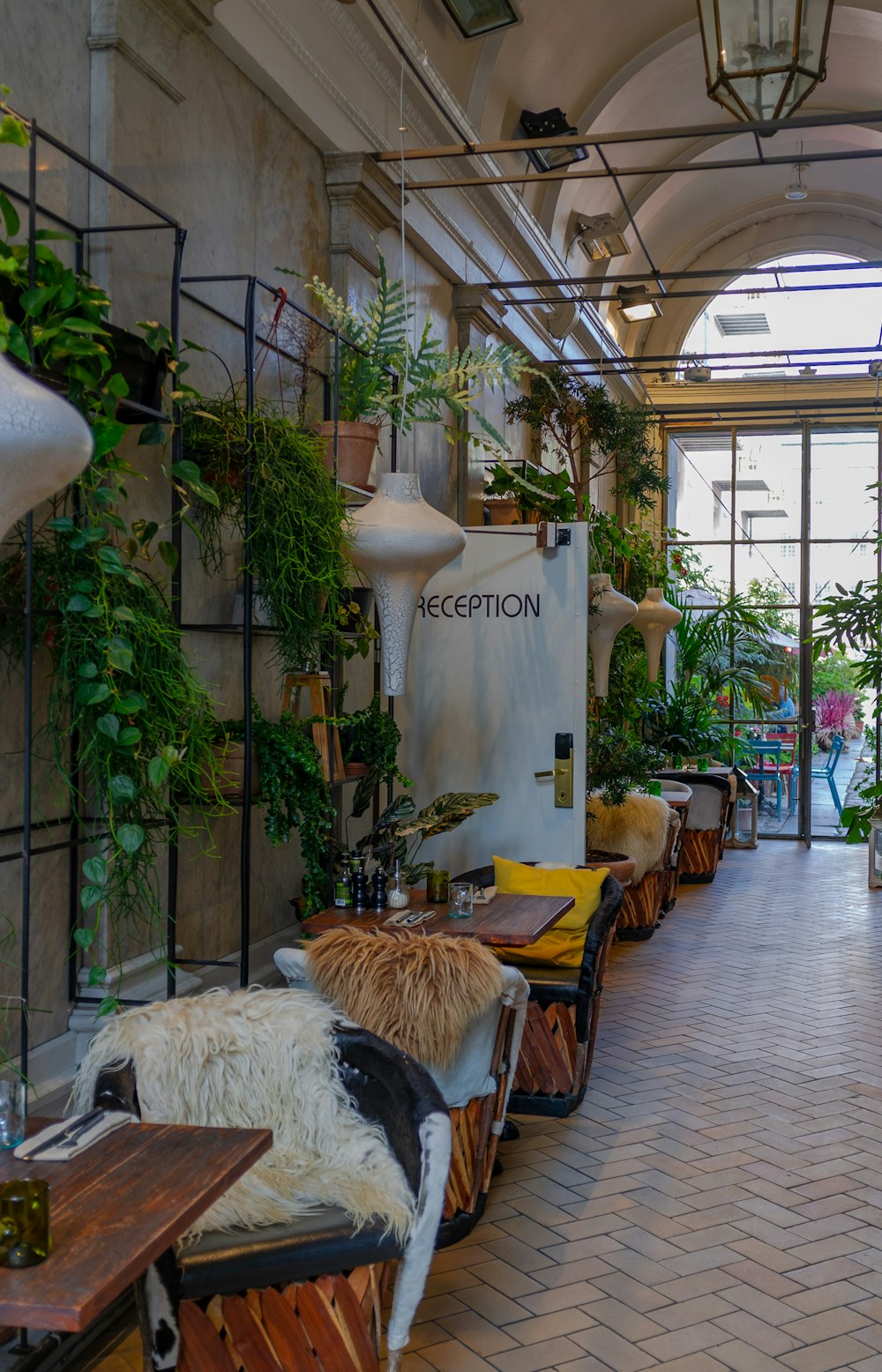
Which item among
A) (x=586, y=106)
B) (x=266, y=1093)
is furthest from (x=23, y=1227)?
(x=586, y=106)

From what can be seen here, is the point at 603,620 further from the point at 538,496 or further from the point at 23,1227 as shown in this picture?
the point at 23,1227

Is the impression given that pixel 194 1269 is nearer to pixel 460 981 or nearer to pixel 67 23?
pixel 460 981

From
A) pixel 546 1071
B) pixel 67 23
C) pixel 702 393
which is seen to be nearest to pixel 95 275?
pixel 67 23

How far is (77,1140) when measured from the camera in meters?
2.22

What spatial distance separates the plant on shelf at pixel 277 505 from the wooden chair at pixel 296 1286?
1695 mm

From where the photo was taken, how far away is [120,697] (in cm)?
291

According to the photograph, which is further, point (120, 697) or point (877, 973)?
point (877, 973)

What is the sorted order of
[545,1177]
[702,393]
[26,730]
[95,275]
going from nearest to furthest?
[26,730], [95,275], [545,1177], [702,393]

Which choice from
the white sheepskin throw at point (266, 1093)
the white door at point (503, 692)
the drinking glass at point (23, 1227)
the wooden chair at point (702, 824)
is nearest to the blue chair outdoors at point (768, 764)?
the wooden chair at point (702, 824)

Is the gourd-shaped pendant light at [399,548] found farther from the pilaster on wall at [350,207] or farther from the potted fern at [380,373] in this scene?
the pilaster on wall at [350,207]

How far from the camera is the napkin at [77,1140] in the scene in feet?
7.11

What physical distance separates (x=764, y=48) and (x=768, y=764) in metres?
9.25

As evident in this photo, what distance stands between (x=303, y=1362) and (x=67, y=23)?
3.19 meters

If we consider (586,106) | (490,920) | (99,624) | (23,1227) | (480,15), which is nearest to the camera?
(23,1227)
